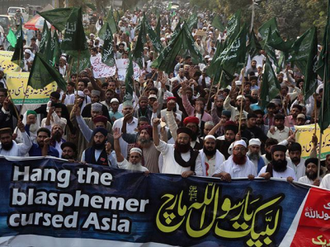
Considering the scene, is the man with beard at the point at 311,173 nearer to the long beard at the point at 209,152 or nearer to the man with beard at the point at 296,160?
the man with beard at the point at 296,160

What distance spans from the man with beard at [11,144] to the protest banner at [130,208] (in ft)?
3.34

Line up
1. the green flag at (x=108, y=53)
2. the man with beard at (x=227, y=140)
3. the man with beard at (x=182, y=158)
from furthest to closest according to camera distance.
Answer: the green flag at (x=108, y=53) → the man with beard at (x=227, y=140) → the man with beard at (x=182, y=158)

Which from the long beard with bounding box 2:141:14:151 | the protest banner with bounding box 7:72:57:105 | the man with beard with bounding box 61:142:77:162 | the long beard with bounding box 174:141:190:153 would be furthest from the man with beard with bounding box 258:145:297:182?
the protest banner with bounding box 7:72:57:105

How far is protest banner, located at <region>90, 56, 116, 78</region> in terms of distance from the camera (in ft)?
44.3

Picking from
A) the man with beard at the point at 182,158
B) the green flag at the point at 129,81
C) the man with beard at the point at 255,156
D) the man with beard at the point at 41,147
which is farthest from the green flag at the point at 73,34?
the man with beard at the point at 255,156

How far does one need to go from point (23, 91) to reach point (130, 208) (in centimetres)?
547

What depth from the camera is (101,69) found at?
1366 centimetres

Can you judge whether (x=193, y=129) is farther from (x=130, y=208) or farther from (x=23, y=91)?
(x=23, y=91)

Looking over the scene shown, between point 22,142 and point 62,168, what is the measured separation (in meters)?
1.42

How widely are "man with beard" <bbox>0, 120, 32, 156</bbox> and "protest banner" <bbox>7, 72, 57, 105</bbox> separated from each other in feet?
11.9

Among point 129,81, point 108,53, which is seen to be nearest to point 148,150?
point 129,81

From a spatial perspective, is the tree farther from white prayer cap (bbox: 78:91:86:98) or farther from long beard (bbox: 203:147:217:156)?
long beard (bbox: 203:147:217:156)

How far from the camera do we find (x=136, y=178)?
22.9 feet

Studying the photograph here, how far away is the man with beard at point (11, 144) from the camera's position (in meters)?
7.88
